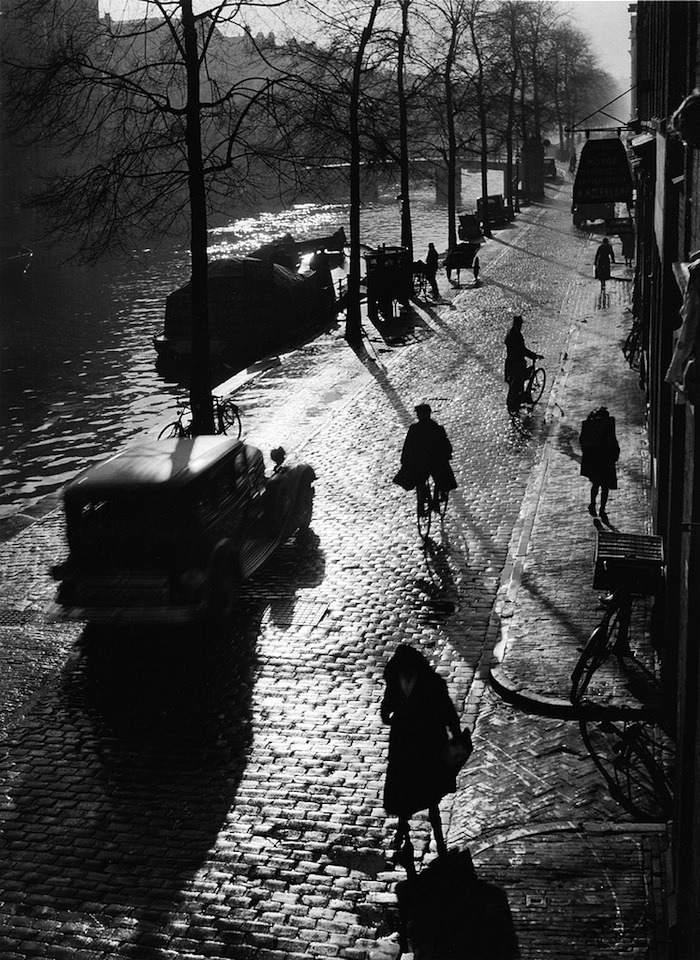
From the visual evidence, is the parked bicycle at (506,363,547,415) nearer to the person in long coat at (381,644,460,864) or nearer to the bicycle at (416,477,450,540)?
the bicycle at (416,477,450,540)

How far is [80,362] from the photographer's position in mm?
32938

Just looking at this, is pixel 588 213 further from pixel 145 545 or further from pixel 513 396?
pixel 145 545

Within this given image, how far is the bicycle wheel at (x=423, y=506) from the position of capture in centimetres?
1407

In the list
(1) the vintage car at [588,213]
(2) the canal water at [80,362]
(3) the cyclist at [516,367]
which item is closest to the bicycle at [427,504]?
(3) the cyclist at [516,367]

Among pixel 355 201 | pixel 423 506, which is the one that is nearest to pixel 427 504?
pixel 423 506

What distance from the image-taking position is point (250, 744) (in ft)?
30.2

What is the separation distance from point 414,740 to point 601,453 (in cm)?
698

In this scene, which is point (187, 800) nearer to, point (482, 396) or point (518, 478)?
point (518, 478)

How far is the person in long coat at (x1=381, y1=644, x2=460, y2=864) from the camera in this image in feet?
24.1

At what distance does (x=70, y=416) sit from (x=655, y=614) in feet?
58.6

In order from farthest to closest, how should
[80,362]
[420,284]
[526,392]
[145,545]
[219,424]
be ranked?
[420,284]
[80,362]
[526,392]
[219,424]
[145,545]

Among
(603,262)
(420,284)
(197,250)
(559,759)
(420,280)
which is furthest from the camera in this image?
(420,280)

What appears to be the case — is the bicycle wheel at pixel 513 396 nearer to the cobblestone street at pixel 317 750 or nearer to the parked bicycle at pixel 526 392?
the parked bicycle at pixel 526 392

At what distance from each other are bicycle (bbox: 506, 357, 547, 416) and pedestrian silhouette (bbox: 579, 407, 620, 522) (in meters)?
5.81
